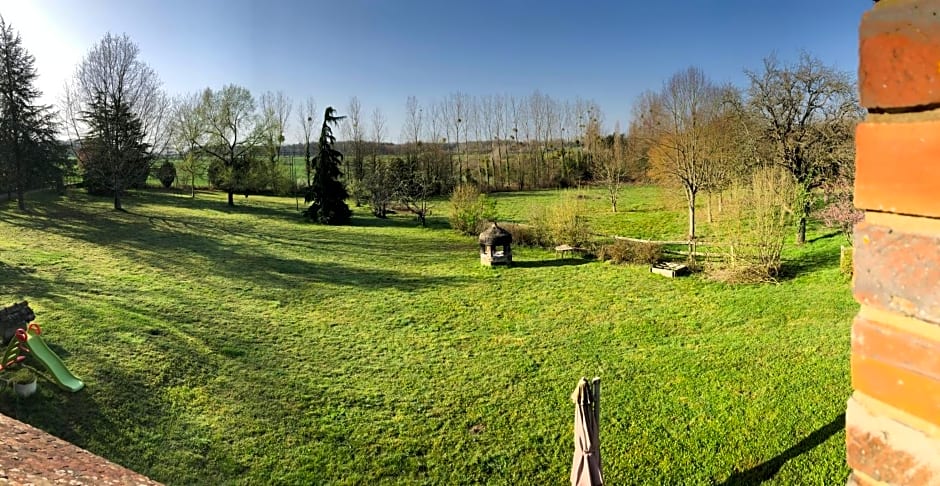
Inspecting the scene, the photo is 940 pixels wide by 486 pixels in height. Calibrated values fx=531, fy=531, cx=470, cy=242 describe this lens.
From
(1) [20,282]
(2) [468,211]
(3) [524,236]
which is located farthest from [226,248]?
(3) [524,236]

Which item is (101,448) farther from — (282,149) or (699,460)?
(282,149)

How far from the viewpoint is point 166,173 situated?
1342 inches

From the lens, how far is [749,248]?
41.3 feet

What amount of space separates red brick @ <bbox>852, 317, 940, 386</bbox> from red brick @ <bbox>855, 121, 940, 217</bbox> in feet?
0.48

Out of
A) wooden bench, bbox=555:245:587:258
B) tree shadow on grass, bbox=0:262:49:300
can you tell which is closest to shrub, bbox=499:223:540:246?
wooden bench, bbox=555:245:587:258

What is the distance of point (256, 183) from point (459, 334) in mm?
26647

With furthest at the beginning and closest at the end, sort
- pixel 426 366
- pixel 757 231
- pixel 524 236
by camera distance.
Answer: pixel 524 236 < pixel 757 231 < pixel 426 366

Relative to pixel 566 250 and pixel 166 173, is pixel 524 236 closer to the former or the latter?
pixel 566 250

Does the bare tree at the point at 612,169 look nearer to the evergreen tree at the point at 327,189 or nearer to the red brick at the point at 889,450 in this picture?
the evergreen tree at the point at 327,189

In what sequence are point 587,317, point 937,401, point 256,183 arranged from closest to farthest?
point 937,401 < point 587,317 < point 256,183

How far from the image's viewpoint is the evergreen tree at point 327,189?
2352 centimetres

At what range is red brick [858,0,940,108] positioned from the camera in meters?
0.57

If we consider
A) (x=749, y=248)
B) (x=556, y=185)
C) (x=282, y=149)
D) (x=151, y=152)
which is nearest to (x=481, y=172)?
(x=556, y=185)

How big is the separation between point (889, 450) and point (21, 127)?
26767mm
